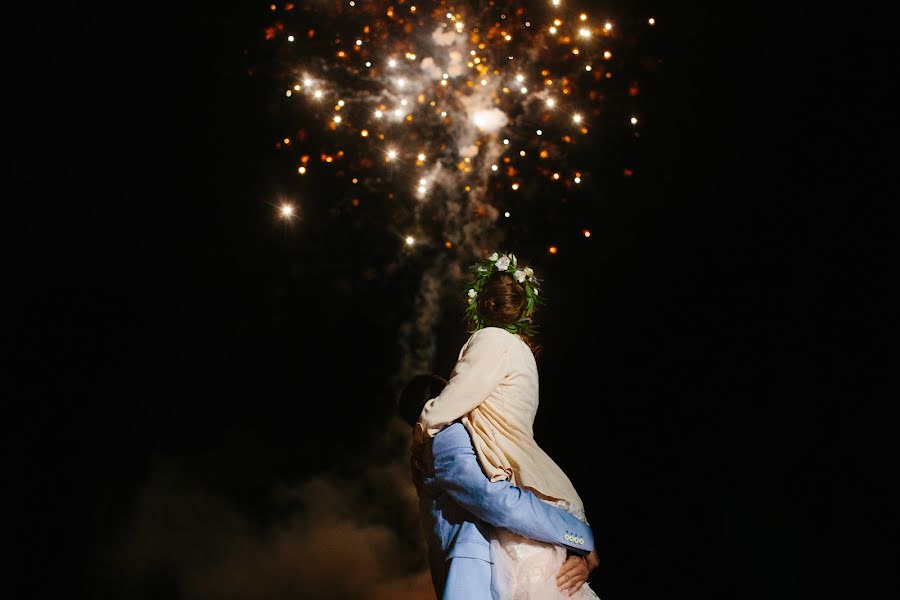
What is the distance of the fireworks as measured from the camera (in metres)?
4.30

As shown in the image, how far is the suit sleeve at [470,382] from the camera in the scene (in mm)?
1836

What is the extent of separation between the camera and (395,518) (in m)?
4.84

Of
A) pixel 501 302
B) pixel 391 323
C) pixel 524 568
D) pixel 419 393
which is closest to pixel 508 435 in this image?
pixel 524 568

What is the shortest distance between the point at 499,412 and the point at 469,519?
39 cm

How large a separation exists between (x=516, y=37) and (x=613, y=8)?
30.7 inches

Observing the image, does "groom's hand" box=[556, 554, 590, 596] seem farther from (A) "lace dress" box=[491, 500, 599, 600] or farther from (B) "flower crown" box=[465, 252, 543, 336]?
(B) "flower crown" box=[465, 252, 543, 336]

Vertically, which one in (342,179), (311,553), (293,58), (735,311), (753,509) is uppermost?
(293,58)

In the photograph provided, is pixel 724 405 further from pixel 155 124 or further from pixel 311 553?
pixel 155 124

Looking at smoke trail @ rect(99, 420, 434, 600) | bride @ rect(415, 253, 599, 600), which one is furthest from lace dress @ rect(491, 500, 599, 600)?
smoke trail @ rect(99, 420, 434, 600)

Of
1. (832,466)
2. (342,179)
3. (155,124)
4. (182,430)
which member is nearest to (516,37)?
(342,179)

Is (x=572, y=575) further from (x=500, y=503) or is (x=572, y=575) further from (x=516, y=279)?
(x=516, y=279)

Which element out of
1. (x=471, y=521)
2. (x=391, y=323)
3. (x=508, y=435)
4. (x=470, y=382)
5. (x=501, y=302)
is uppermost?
(x=391, y=323)

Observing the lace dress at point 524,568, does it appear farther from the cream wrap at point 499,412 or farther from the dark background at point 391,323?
the dark background at point 391,323

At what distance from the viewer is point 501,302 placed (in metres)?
2.36
